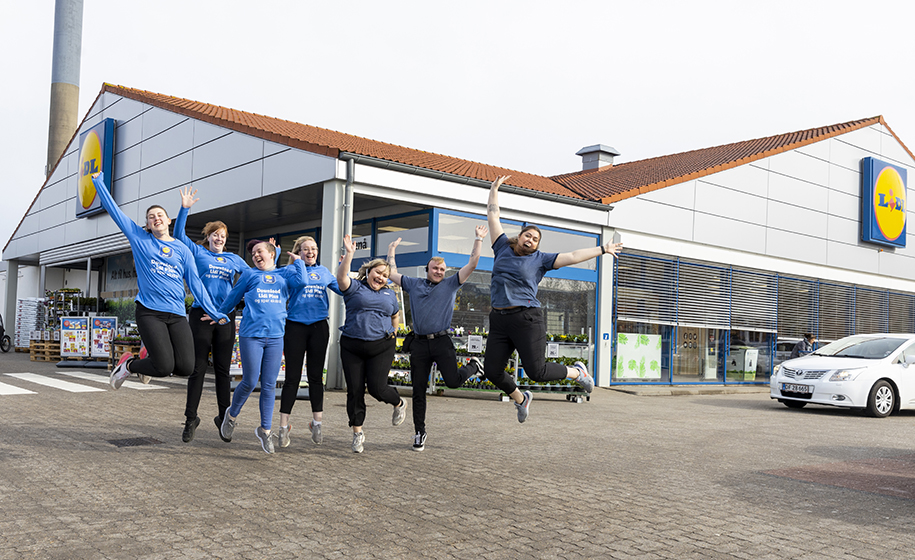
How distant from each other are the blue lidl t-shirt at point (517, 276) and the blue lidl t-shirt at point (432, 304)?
388mm

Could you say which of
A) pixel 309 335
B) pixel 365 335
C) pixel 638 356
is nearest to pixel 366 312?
pixel 365 335

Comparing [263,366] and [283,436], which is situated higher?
[263,366]

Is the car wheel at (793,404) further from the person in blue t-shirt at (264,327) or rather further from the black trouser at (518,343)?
the person in blue t-shirt at (264,327)

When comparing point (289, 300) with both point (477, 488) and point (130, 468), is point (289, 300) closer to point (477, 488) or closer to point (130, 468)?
point (130, 468)

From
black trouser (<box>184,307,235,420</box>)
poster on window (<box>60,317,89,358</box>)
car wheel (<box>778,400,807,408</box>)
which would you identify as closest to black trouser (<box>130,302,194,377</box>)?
black trouser (<box>184,307,235,420</box>)

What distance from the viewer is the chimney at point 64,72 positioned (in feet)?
122

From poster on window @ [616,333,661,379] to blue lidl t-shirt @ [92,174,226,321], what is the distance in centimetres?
1276

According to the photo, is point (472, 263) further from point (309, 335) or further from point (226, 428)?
point (226, 428)

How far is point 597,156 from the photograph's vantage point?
89.8 feet

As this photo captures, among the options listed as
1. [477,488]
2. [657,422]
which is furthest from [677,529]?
[657,422]

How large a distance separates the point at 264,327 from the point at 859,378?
987cm

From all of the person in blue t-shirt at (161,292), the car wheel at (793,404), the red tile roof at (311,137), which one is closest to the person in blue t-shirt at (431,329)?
the person in blue t-shirt at (161,292)

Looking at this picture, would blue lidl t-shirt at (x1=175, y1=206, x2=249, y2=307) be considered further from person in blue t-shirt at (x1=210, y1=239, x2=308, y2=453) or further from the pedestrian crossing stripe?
the pedestrian crossing stripe

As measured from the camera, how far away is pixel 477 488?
18.1ft
